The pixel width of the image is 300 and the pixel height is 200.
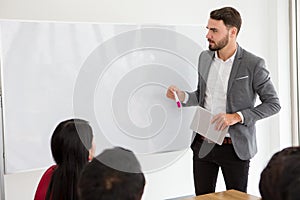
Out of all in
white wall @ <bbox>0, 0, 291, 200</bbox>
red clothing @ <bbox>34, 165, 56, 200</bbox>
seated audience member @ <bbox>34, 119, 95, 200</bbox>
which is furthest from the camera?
white wall @ <bbox>0, 0, 291, 200</bbox>

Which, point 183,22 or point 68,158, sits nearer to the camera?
point 68,158

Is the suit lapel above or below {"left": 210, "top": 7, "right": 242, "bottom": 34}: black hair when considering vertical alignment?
below

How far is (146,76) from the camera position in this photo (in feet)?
4.45

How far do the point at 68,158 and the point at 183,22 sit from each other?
6.04 feet

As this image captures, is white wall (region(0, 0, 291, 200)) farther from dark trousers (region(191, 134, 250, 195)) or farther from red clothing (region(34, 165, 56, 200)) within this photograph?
red clothing (region(34, 165, 56, 200))

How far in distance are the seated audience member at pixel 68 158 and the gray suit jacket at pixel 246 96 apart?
2.96ft

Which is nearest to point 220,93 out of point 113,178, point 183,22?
point 183,22

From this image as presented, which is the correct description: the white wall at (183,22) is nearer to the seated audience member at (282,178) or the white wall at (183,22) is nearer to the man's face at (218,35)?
the man's face at (218,35)

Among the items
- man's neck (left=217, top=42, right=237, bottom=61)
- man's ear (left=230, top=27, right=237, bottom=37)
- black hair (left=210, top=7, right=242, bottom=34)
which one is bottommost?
man's neck (left=217, top=42, right=237, bottom=61)

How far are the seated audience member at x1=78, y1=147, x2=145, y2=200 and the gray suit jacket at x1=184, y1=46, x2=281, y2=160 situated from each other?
131cm

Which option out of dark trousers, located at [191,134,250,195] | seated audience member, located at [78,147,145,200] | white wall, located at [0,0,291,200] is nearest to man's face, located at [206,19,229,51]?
dark trousers, located at [191,134,250,195]

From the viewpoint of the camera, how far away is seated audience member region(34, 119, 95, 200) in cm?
143

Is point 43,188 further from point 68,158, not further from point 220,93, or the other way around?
point 220,93

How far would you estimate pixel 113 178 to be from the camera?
916 mm
